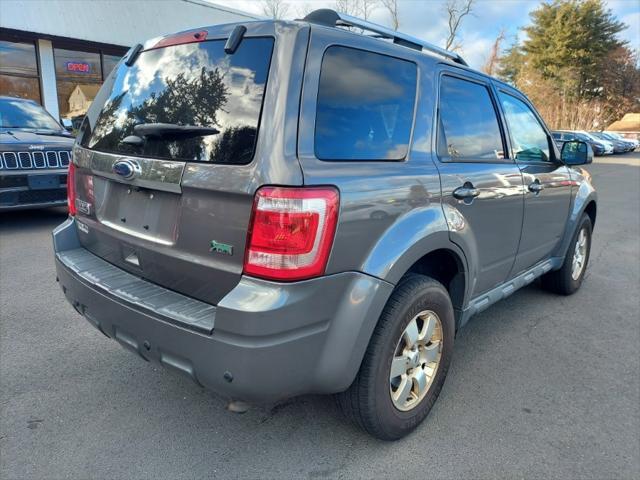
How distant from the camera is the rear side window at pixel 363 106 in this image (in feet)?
6.58

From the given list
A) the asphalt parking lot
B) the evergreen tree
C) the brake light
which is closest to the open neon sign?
the asphalt parking lot

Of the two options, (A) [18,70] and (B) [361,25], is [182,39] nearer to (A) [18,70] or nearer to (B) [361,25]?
(B) [361,25]

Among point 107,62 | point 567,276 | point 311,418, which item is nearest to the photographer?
point 311,418

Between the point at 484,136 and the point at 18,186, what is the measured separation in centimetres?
583

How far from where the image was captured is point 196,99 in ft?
6.97

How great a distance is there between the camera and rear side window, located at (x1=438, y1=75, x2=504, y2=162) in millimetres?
2703

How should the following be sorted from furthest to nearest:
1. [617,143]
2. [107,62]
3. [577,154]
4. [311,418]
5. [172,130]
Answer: [617,143]
[107,62]
[577,154]
[311,418]
[172,130]

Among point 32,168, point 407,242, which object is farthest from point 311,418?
point 32,168

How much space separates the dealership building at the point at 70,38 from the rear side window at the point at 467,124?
453 inches

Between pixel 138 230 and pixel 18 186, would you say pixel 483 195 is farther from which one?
pixel 18 186

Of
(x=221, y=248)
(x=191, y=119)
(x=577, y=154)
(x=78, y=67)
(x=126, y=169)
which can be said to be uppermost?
(x=78, y=67)

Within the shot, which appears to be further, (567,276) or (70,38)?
(70,38)

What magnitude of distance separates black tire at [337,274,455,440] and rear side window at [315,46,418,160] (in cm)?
67

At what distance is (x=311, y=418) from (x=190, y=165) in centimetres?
152
